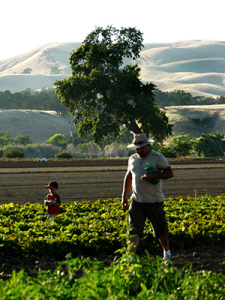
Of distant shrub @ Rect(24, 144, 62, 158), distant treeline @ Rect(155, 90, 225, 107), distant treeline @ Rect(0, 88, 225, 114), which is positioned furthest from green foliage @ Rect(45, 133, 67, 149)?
distant treeline @ Rect(155, 90, 225, 107)

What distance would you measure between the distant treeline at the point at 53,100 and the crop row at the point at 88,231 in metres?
89.0

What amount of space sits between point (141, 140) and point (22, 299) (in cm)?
357

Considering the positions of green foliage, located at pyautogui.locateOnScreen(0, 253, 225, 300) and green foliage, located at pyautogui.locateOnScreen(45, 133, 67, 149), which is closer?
green foliage, located at pyautogui.locateOnScreen(0, 253, 225, 300)

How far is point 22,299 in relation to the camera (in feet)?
11.7

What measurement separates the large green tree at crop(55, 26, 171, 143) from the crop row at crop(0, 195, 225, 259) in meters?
18.2

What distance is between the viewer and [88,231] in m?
8.28

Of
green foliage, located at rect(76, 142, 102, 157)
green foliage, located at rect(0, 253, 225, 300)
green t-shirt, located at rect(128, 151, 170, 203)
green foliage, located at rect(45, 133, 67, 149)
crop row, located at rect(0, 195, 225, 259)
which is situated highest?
green t-shirt, located at rect(128, 151, 170, 203)

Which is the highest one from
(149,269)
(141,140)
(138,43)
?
(138,43)

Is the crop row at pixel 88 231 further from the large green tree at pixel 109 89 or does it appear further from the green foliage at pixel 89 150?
the green foliage at pixel 89 150

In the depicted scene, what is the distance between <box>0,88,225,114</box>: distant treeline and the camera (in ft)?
328

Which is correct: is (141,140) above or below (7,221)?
above

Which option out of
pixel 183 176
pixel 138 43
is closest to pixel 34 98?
pixel 138 43

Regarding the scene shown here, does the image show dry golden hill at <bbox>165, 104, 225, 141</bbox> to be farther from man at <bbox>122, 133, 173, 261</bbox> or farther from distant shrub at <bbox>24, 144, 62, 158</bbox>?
man at <bbox>122, 133, 173, 261</bbox>

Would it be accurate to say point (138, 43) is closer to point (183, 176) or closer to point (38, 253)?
point (183, 176)
